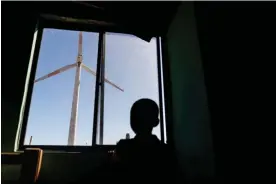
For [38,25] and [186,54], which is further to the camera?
[38,25]

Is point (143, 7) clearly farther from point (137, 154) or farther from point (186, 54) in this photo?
point (137, 154)

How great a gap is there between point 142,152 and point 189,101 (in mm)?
907

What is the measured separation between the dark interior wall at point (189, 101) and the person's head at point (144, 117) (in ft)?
1.55

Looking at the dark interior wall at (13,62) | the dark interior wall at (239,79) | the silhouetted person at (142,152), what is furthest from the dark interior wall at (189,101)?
the dark interior wall at (13,62)

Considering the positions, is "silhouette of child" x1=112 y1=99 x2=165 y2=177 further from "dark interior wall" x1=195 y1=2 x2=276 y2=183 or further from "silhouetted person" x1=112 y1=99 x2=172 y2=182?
"dark interior wall" x1=195 y1=2 x2=276 y2=183

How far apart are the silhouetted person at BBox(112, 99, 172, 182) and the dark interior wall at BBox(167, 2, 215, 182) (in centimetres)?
45

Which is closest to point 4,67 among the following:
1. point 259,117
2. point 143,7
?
point 143,7

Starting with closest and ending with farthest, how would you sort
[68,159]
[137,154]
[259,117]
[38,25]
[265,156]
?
1. [137,154]
2. [265,156]
3. [259,117]
4. [68,159]
5. [38,25]

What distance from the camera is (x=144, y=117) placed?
157 cm

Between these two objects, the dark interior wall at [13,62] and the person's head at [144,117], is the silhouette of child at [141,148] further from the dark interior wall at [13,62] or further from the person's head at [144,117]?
the dark interior wall at [13,62]

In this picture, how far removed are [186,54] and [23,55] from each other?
192 cm

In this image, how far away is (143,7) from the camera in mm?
2580

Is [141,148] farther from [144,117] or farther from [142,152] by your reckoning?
[144,117]

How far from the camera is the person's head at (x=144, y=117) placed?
5.06ft
